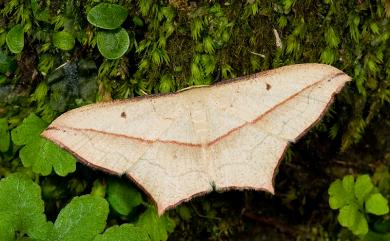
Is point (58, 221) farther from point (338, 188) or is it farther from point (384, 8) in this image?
point (384, 8)

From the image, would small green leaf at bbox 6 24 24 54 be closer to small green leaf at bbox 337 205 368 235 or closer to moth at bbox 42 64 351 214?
moth at bbox 42 64 351 214

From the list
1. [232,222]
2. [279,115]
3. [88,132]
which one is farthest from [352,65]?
[88,132]

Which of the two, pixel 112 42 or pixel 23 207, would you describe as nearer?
pixel 23 207

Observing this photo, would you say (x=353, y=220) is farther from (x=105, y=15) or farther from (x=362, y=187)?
(x=105, y=15)

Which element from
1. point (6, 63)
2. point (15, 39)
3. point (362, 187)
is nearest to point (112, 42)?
point (15, 39)

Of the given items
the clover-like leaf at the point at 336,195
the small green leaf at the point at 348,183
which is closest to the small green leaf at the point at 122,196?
the clover-like leaf at the point at 336,195

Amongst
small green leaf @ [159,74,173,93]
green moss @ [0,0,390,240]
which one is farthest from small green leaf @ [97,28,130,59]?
small green leaf @ [159,74,173,93]
